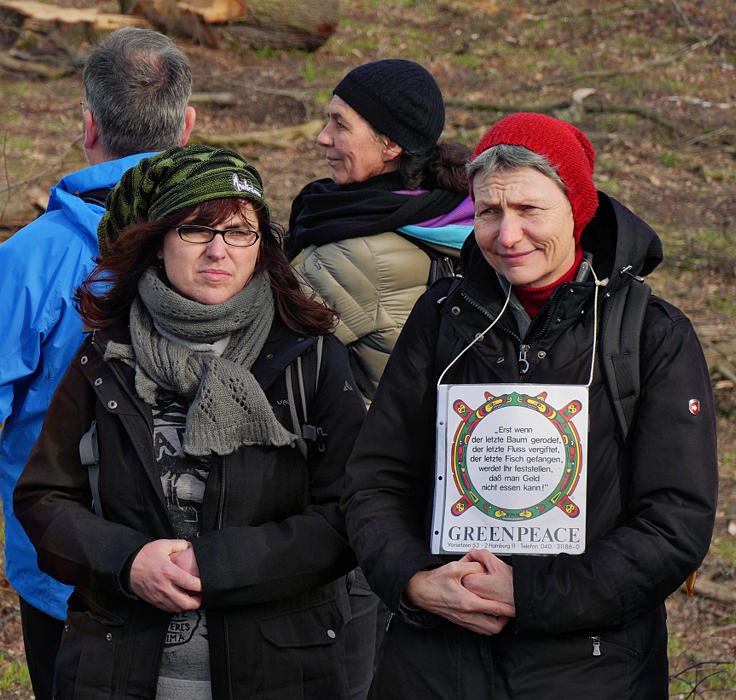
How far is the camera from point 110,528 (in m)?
2.79

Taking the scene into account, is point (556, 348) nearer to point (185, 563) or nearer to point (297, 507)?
point (297, 507)

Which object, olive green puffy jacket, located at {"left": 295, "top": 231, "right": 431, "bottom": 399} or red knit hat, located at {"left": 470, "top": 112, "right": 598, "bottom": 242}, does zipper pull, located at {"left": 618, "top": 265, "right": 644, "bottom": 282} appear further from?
olive green puffy jacket, located at {"left": 295, "top": 231, "right": 431, "bottom": 399}

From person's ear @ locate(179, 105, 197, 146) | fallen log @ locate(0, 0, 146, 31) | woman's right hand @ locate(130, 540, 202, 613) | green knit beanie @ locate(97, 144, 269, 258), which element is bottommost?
woman's right hand @ locate(130, 540, 202, 613)

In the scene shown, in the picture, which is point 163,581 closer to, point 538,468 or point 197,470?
point 197,470

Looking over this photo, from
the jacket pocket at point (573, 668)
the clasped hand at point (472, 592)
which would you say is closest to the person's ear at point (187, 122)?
the clasped hand at point (472, 592)

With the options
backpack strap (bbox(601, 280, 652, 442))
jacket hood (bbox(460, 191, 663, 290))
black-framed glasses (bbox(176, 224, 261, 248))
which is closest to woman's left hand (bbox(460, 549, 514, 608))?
backpack strap (bbox(601, 280, 652, 442))

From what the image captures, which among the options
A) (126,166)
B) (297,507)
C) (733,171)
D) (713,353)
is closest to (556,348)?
(297,507)

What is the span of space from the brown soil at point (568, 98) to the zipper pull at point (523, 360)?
3249mm

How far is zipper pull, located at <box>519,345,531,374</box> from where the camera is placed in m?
2.56

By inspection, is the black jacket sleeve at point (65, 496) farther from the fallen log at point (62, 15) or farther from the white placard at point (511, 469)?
the fallen log at point (62, 15)

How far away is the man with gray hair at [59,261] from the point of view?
328 cm

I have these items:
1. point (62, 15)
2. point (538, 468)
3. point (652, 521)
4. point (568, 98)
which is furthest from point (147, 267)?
point (62, 15)

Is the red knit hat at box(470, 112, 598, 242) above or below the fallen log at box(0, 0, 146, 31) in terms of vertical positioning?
below

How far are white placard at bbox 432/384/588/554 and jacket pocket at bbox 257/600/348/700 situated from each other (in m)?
0.48
